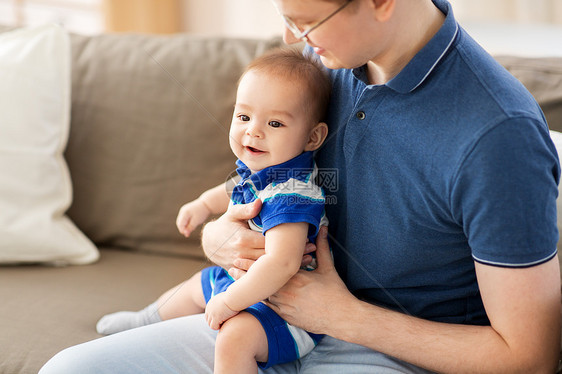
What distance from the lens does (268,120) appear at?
1035 millimetres

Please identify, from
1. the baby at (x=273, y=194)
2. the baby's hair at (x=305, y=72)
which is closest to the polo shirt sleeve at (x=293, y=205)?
the baby at (x=273, y=194)

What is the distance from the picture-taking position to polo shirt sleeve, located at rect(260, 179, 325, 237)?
38.9 inches

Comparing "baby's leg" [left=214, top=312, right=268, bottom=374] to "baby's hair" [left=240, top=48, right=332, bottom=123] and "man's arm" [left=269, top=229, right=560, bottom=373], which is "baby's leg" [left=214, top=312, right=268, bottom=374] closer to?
"man's arm" [left=269, top=229, right=560, bottom=373]

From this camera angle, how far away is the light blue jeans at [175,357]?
0.99 m

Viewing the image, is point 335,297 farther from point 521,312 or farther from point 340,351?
point 521,312

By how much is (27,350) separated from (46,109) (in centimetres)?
63

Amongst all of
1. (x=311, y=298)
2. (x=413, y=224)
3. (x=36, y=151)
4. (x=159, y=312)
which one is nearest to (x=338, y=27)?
(x=413, y=224)

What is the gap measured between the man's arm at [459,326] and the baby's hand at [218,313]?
0.08 m

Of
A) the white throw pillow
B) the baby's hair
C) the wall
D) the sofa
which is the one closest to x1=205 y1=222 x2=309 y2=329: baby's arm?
the baby's hair

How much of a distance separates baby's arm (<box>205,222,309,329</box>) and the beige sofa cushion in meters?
0.52

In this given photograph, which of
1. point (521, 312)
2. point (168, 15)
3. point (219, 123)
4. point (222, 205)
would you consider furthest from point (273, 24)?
point (521, 312)

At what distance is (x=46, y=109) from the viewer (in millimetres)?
1478

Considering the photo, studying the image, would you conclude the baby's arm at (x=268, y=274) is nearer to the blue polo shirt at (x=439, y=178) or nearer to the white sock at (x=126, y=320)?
the blue polo shirt at (x=439, y=178)

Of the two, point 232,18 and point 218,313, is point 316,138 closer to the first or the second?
point 218,313
